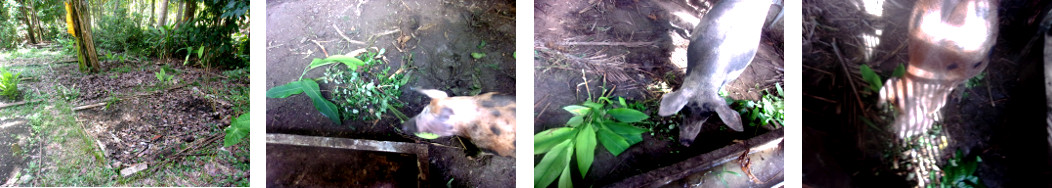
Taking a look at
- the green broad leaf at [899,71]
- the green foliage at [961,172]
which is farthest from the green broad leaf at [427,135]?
the green foliage at [961,172]

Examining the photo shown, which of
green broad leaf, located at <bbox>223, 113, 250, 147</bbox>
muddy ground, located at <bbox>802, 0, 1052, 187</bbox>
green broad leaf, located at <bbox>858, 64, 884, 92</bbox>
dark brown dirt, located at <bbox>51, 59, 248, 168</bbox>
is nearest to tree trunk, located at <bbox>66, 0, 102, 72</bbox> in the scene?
dark brown dirt, located at <bbox>51, 59, 248, 168</bbox>

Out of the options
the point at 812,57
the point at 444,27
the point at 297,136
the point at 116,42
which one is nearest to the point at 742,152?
the point at 812,57

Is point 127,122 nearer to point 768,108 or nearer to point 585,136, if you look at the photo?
point 585,136

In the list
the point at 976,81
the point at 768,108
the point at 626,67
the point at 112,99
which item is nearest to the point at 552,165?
the point at 626,67

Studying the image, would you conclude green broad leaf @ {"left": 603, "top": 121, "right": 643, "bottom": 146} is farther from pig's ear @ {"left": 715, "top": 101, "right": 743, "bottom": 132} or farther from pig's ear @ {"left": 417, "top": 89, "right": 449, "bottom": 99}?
pig's ear @ {"left": 417, "top": 89, "right": 449, "bottom": 99}

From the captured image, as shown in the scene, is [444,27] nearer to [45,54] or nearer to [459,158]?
[459,158]

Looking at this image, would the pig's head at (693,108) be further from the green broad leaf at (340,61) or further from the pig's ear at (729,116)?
the green broad leaf at (340,61)
